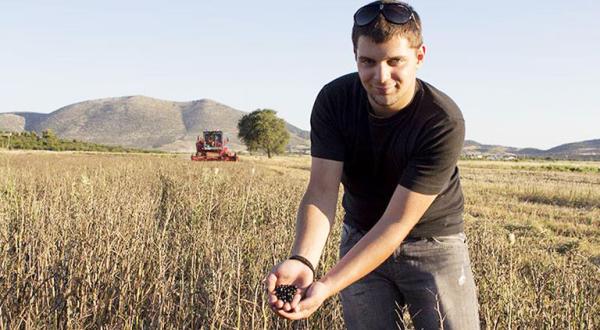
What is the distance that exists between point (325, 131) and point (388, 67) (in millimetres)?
420

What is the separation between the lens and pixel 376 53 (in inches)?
72.1

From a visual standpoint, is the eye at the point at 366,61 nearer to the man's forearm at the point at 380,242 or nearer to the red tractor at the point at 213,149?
the man's forearm at the point at 380,242

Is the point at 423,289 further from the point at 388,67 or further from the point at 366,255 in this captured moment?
the point at 388,67

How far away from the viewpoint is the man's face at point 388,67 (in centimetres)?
183

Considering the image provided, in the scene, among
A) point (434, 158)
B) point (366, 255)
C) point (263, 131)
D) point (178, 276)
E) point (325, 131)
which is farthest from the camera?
point (263, 131)

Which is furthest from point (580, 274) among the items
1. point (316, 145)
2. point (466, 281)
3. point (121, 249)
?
point (121, 249)

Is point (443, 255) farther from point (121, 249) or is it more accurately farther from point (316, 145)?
point (121, 249)

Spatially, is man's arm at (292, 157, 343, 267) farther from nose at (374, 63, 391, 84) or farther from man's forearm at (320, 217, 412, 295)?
nose at (374, 63, 391, 84)

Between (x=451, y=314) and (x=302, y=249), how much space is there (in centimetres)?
67

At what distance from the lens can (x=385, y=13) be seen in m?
1.85

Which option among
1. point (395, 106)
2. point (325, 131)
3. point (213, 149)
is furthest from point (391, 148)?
point (213, 149)

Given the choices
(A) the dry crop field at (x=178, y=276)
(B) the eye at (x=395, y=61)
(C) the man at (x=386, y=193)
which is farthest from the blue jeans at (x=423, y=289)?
(B) the eye at (x=395, y=61)

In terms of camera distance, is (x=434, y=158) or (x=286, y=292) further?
(x=434, y=158)

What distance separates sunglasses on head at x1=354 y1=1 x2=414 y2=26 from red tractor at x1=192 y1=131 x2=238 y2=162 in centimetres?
3111
